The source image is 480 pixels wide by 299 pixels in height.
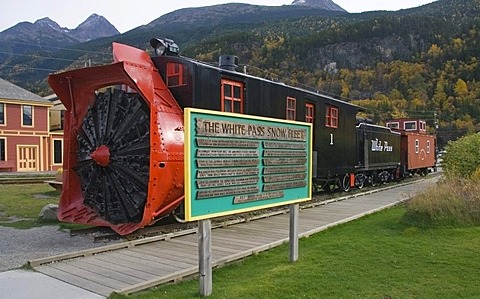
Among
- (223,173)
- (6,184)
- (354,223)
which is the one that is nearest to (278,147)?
(223,173)

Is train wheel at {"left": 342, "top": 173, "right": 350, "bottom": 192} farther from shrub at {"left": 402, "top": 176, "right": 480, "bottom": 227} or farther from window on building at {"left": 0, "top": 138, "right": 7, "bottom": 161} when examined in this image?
window on building at {"left": 0, "top": 138, "right": 7, "bottom": 161}

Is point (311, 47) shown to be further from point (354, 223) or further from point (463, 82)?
point (354, 223)

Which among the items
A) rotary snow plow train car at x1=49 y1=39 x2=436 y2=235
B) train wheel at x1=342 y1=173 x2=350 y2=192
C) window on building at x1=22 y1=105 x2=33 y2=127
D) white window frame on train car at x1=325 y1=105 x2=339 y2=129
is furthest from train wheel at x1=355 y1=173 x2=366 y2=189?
window on building at x1=22 y1=105 x2=33 y2=127

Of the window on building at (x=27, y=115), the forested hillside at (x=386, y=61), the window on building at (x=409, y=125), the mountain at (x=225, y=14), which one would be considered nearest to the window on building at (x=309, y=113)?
the window on building at (x=409, y=125)

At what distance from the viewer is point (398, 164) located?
24.6 meters

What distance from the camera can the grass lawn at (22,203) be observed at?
11180 millimetres

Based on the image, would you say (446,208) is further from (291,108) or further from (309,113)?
(309,113)

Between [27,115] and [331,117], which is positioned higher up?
[27,115]

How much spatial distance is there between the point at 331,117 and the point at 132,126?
864 centimetres

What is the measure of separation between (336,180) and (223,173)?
12.5 m

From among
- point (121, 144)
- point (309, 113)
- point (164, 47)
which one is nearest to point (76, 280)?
point (121, 144)

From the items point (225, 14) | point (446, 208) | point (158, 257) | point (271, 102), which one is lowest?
point (158, 257)

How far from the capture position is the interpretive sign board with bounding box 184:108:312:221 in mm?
4941

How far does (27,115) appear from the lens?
33.6 m
